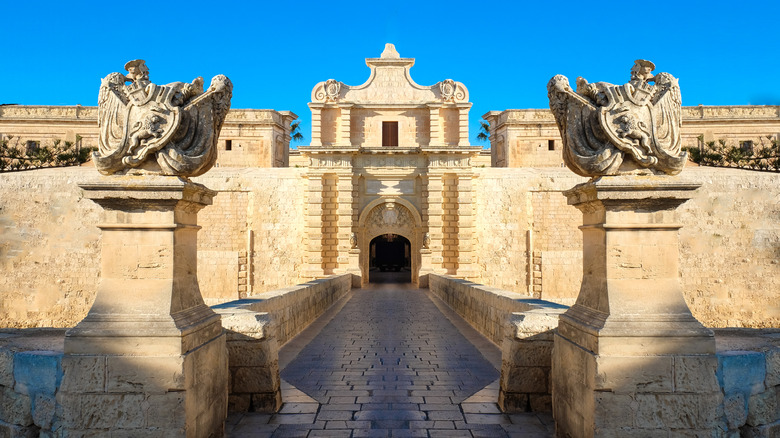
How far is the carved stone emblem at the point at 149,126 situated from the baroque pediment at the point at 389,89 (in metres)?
17.9

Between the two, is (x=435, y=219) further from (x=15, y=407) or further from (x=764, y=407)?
(x=15, y=407)

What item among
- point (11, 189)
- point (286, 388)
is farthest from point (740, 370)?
point (11, 189)

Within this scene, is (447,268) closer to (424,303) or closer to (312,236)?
(312,236)

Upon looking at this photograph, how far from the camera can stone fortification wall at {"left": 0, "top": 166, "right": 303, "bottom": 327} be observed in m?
21.1

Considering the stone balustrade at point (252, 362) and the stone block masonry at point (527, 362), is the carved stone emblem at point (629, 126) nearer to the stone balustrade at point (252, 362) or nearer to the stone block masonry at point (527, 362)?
the stone block masonry at point (527, 362)

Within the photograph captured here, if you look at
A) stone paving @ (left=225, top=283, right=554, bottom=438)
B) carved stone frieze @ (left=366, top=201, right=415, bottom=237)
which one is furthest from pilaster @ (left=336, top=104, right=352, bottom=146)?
stone paving @ (left=225, top=283, right=554, bottom=438)

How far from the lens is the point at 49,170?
2316 cm

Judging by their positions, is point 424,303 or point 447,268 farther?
point 447,268

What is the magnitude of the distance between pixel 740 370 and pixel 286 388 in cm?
379

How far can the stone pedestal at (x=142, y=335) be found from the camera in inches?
132

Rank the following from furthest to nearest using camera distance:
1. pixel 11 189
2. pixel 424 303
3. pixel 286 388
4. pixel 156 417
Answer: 1. pixel 11 189
2. pixel 424 303
3. pixel 286 388
4. pixel 156 417

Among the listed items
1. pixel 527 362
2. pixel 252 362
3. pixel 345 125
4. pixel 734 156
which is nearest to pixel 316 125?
pixel 345 125

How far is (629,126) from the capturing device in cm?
358

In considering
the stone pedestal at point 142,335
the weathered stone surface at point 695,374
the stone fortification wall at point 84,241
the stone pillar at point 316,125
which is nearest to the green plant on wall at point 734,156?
the stone pillar at point 316,125
